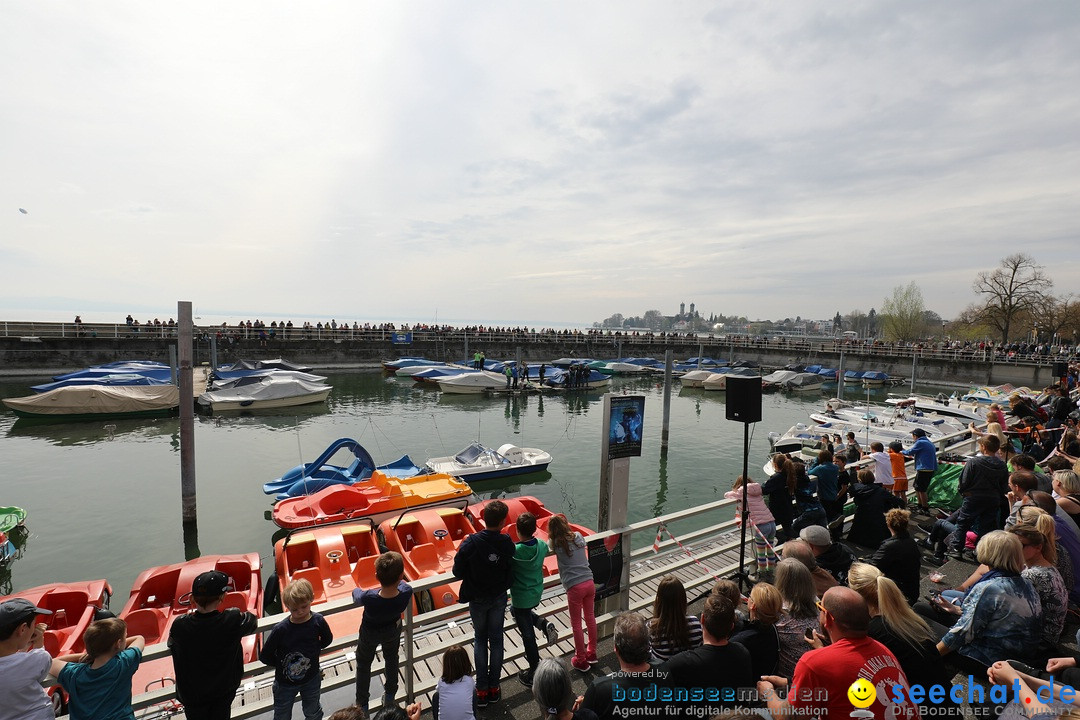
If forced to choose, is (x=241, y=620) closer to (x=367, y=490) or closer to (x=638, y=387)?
(x=367, y=490)

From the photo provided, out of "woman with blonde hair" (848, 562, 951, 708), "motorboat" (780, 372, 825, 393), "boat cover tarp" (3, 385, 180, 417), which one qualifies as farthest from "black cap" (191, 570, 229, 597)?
"motorboat" (780, 372, 825, 393)

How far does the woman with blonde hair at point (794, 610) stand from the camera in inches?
145

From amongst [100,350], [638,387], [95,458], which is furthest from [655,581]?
[100,350]

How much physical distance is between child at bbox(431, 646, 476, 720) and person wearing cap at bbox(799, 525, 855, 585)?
3.06 m

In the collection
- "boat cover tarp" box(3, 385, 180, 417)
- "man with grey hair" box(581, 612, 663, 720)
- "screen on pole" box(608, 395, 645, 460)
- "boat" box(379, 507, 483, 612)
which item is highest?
"screen on pole" box(608, 395, 645, 460)

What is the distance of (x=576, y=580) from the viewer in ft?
15.2

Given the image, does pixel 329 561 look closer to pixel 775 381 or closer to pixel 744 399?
pixel 744 399

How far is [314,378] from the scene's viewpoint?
1336 inches

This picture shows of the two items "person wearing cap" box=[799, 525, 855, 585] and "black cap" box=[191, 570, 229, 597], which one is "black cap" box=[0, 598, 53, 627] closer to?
"black cap" box=[191, 570, 229, 597]

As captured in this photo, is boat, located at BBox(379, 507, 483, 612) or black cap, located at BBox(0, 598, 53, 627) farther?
boat, located at BBox(379, 507, 483, 612)

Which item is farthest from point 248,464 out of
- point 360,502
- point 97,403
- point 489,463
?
point 97,403

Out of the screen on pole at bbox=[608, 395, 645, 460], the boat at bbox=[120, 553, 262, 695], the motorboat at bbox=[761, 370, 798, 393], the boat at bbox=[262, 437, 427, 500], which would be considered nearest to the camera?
the screen on pole at bbox=[608, 395, 645, 460]

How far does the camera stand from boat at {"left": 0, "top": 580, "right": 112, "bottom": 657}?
23.7ft

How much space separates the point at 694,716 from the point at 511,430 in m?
24.7
